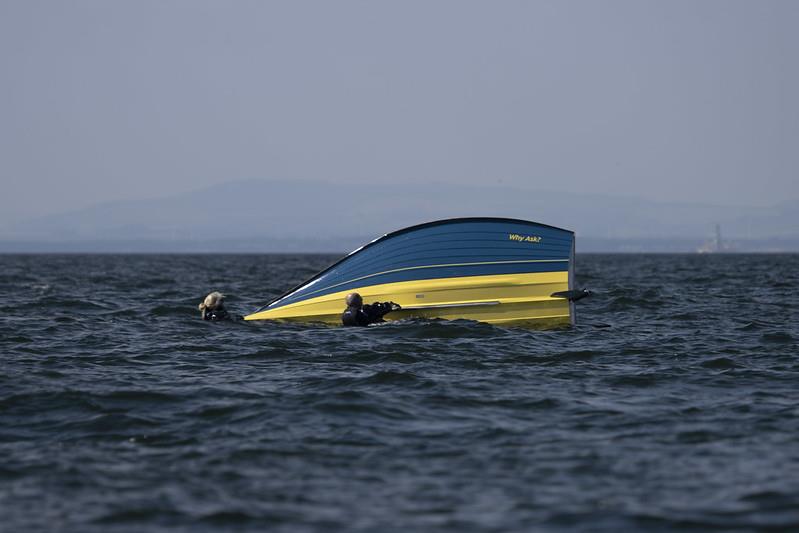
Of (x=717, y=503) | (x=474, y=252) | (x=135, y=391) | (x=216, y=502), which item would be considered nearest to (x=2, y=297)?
(x=474, y=252)

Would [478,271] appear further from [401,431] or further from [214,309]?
[401,431]

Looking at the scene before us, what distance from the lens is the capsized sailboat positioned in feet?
64.1

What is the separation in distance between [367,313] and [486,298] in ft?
7.91

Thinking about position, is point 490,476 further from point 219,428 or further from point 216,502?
point 219,428

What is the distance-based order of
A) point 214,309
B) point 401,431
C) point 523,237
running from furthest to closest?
point 214,309, point 523,237, point 401,431

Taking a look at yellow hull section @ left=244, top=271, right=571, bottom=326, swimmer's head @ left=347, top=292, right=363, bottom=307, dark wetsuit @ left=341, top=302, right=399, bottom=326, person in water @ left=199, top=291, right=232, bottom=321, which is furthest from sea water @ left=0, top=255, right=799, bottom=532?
person in water @ left=199, top=291, right=232, bottom=321

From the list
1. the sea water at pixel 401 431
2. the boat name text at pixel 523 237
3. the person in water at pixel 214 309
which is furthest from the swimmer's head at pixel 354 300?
the boat name text at pixel 523 237

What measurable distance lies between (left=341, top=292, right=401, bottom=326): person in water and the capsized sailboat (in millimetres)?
418

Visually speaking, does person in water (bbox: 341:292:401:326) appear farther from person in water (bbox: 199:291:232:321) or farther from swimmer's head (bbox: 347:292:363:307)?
person in water (bbox: 199:291:232:321)

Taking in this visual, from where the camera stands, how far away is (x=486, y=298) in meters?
19.7

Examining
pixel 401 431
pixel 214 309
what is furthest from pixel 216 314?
pixel 401 431

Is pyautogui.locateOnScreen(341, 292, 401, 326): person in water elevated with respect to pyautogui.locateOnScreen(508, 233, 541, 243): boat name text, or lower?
lower

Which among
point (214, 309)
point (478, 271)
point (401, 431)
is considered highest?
point (478, 271)

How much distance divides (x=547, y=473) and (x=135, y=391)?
19.2 feet
